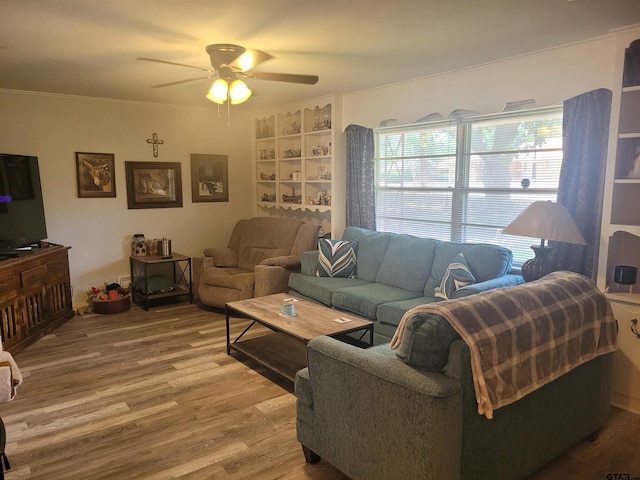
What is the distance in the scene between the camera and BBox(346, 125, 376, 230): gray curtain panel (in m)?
4.89

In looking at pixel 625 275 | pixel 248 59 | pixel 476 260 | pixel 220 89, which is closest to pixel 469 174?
pixel 476 260

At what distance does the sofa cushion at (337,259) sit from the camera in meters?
4.59

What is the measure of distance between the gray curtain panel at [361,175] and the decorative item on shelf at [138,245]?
2.54 meters

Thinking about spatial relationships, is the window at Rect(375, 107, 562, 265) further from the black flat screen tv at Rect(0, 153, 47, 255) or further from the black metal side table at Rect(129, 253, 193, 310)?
the black flat screen tv at Rect(0, 153, 47, 255)

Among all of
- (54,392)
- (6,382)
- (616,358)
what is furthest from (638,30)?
(54,392)

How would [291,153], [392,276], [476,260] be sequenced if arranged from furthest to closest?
[291,153] < [392,276] < [476,260]

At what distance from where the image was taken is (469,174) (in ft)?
13.5

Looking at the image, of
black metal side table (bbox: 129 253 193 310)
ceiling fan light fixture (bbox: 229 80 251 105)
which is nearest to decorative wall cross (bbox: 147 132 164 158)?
black metal side table (bbox: 129 253 193 310)

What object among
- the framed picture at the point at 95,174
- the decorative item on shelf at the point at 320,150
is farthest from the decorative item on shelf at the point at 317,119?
the framed picture at the point at 95,174

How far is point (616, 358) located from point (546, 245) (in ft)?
2.92

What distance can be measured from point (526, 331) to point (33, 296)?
4102 millimetres

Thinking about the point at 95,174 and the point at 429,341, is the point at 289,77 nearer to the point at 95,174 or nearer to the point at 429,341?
the point at 429,341

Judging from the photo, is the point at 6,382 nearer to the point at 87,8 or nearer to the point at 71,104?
the point at 87,8

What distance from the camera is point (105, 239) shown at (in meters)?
5.41
